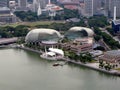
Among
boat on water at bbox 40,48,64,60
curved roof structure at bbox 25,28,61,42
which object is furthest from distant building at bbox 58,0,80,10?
boat on water at bbox 40,48,64,60

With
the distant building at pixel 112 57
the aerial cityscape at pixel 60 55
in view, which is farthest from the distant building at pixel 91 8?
the distant building at pixel 112 57

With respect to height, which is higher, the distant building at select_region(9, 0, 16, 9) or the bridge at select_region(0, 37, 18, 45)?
the distant building at select_region(9, 0, 16, 9)

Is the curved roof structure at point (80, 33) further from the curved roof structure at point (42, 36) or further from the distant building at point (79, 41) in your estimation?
the curved roof structure at point (42, 36)

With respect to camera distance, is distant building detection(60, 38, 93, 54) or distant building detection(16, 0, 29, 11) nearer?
distant building detection(60, 38, 93, 54)

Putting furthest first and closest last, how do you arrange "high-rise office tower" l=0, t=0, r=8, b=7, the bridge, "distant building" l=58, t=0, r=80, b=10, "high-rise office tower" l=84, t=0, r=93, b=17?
"high-rise office tower" l=0, t=0, r=8, b=7, "distant building" l=58, t=0, r=80, b=10, "high-rise office tower" l=84, t=0, r=93, b=17, the bridge

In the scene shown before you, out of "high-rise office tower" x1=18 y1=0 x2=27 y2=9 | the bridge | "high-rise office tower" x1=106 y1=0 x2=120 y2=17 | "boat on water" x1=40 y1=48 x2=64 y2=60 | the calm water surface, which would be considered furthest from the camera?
"high-rise office tower" x1=18 y1=0 x2=27 y2=9

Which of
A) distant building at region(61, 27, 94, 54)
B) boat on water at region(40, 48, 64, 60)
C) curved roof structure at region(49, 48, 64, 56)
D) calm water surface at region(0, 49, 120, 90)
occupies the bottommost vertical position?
calm water surface at region(0, 49, 120, 90)

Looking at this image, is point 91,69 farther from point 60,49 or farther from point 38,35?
point 38,35

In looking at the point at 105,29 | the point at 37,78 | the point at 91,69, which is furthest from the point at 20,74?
the point at 105,29

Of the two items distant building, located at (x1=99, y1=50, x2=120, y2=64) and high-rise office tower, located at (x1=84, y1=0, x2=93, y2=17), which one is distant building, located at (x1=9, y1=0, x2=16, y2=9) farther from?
distant building, located at (x1=99, y1=50, x2=120, y2=64)
